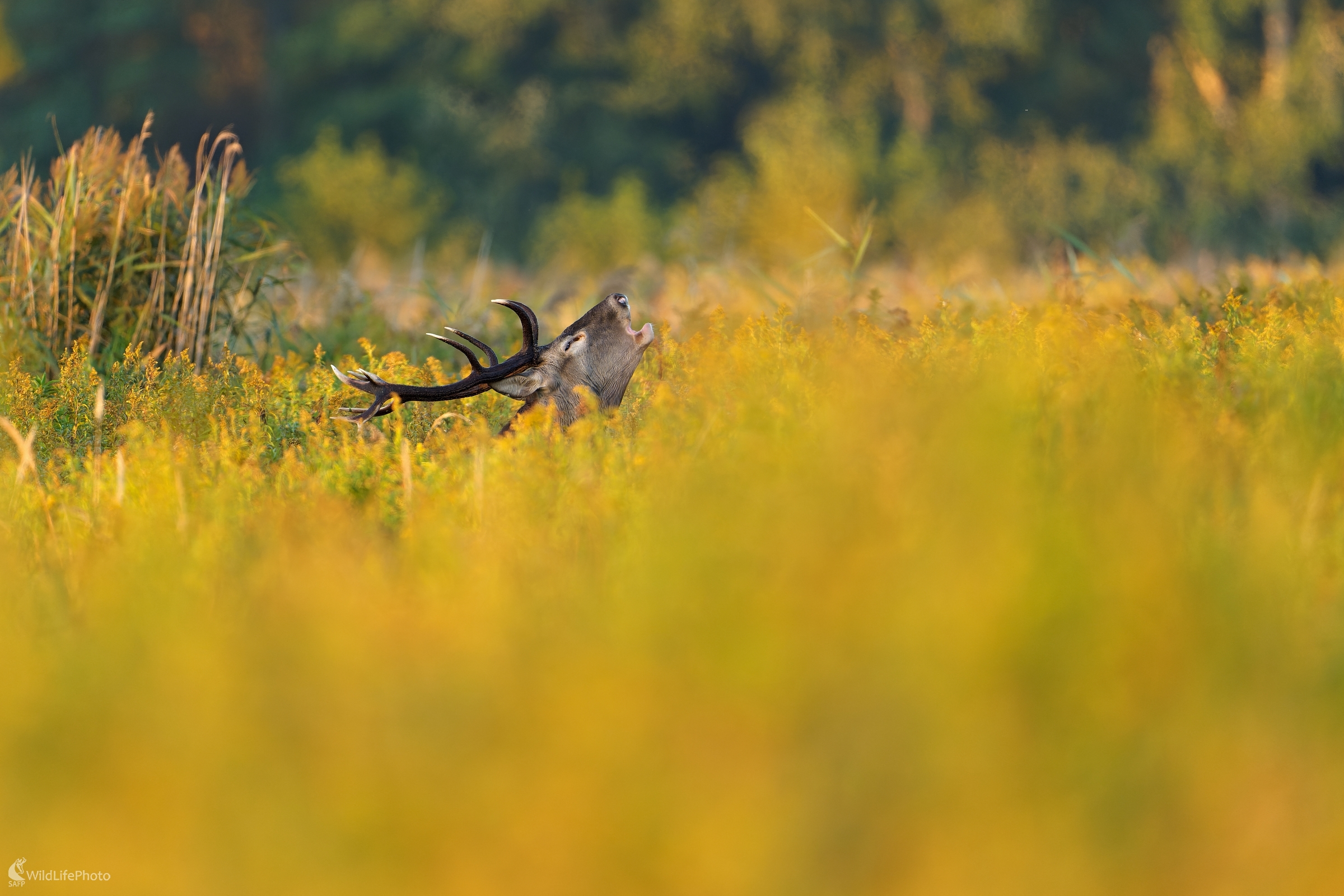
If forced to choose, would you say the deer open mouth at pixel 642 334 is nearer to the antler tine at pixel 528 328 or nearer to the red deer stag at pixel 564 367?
the red deer stag at pixel 564 367

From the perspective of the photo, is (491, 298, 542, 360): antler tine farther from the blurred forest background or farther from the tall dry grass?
the blurred forest background

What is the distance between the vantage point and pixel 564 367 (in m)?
4.91

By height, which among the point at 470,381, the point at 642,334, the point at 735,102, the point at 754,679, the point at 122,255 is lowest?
the point at 754,679

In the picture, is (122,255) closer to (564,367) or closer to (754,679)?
(564,367)

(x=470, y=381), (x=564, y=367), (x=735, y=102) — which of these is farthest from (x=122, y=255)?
(x=735, y=102)

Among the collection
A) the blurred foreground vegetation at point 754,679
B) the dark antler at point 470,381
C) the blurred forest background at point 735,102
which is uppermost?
the blurred forest background at point 735,102

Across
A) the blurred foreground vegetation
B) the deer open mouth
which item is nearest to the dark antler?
the deer open mouth

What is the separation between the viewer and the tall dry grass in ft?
21.5

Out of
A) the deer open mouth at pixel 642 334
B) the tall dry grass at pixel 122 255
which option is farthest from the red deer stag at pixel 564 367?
the tall dry grass at pixel 122 255

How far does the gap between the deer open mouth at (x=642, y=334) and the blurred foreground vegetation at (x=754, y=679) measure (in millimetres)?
1335

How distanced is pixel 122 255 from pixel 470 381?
9.64 ft

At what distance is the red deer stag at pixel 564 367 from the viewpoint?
480 centimetres

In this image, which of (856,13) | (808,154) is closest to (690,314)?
(808,154)

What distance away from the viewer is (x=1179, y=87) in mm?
30469
